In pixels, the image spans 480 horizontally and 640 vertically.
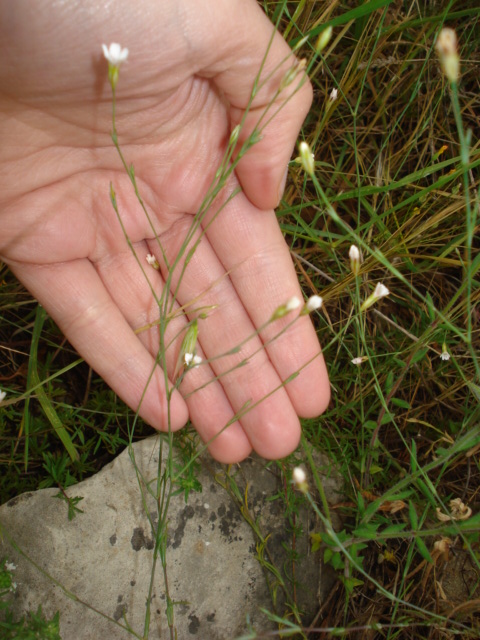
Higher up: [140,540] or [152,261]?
[152,261]

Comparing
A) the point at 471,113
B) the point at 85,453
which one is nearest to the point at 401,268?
the point at 471,113

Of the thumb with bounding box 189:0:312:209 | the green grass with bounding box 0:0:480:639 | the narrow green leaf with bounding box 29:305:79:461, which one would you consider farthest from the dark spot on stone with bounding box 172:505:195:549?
the thumb with bounding box 189:0:312:209

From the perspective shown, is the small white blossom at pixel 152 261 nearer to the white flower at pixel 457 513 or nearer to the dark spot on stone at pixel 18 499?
the dark spot on stone at pixel 18 499

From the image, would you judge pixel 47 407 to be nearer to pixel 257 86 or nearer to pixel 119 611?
pixel 119 611

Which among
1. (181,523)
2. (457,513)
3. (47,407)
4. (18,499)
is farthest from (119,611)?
(457,513)

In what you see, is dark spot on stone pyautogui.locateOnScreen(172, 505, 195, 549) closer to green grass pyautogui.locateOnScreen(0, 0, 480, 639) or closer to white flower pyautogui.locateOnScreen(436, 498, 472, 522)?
green grass pyautogui.locateOnScreen(0, 0, 480, 639)

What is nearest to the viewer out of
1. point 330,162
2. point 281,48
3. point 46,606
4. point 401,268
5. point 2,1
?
point 2,1

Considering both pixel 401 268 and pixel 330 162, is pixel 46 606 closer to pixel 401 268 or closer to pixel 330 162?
pixel 401 268
